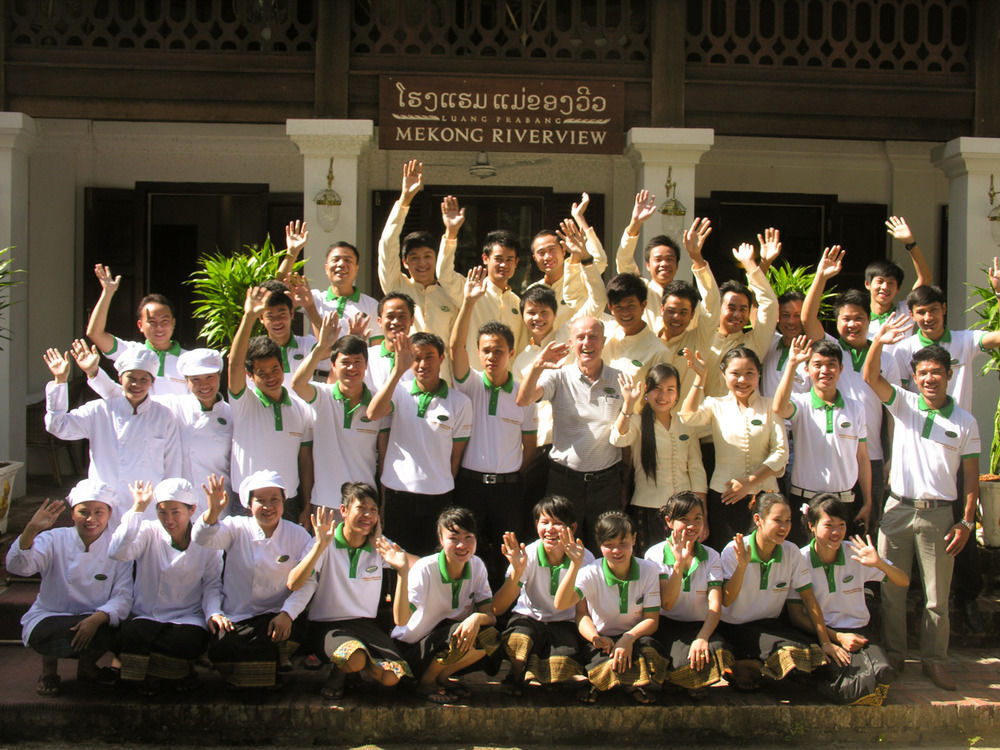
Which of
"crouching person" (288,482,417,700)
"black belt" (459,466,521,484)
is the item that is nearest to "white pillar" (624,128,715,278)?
"black belt" (459,466,521,484)

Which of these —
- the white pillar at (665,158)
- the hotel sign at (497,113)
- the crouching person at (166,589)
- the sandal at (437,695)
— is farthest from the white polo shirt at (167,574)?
the white pillar at (665,158)

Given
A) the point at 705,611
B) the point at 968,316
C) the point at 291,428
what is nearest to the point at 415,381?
the point at 291,428

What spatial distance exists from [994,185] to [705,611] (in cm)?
448

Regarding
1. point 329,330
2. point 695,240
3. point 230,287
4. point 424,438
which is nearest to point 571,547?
point 424,438

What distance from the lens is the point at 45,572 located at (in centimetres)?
480

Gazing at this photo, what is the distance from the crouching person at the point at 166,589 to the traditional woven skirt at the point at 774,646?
96.5 inches

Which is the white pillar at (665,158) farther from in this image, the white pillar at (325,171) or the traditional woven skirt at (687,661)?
the traditional woven skirt at (687,661)

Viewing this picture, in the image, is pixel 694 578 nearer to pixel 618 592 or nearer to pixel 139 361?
pixel 618 592

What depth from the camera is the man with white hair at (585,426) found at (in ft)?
16.9

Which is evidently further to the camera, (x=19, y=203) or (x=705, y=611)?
(x=19, y=203)

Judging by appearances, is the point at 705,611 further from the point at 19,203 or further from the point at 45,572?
the point at 19,203

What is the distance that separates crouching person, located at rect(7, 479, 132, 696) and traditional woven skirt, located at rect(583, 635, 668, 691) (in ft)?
7.16

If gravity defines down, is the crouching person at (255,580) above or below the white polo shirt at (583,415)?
below

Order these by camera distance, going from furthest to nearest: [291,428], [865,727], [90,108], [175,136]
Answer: [175,136]
[90,108]
[291,428]
[865,727]
